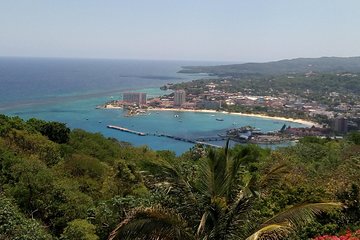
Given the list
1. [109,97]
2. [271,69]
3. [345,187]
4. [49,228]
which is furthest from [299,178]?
[271,69]

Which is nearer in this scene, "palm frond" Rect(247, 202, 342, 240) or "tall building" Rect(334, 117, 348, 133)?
"palm frond" Rect(247, 202, 342, 240)

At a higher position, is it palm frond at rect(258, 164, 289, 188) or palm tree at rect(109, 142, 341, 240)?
palm frond at rect(258, 164, 289, 188)

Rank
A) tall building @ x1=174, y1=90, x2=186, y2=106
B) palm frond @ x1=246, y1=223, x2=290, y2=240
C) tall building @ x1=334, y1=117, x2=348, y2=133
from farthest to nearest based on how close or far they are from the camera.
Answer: tall building @ x1=174, y1=90, x2=186, y2=106 → tall building @ x1=334, y1=117, x2=348, y2=133 → palm frond @ x1=246, y1=223, x2=290, y2=240

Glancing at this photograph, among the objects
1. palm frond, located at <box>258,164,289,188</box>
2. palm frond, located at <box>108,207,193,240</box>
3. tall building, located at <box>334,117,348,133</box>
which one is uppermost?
palm frond, located at <box>258,164,289,188</box>

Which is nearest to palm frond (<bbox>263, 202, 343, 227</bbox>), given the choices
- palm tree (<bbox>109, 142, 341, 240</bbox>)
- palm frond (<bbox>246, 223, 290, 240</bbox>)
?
palm tree (<bbox>109, 142, 341, 240</bbox>)

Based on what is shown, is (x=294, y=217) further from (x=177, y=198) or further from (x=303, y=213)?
(x=177, y=198)

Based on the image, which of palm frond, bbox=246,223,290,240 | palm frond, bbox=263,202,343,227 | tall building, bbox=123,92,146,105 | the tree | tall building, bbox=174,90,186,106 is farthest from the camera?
tall building, bbox=174,90,186,106

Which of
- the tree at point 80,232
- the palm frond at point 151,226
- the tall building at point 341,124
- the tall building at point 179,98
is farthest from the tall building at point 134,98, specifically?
the palm frond at point 151,226

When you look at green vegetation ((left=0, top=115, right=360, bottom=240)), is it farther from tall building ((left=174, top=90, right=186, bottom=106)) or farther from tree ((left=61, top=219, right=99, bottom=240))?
tall building ((left=174, top=90, right=186, bottom=106))
